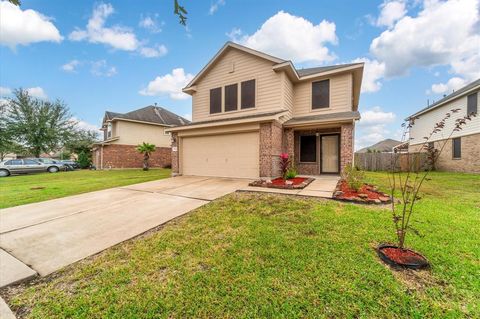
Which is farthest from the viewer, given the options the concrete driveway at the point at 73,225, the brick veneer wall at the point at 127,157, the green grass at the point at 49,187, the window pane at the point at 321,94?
the brick veneer wall at the point at 127,157

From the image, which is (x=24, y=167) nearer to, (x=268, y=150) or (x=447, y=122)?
(x=268, y=150)

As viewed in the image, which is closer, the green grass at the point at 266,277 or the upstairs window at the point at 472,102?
the green grass at the point at 266,277

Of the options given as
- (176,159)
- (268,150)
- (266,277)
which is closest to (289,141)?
(268,150)

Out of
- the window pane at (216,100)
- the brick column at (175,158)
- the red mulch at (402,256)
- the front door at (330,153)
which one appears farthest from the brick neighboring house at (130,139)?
the red mulch at (402,256)

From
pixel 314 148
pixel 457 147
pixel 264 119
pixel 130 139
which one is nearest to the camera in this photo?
pixel 264 119

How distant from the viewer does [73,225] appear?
3.94 m

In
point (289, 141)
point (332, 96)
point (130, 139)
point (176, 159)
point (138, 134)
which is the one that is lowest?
point (176, 159)

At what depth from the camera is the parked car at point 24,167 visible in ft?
51.8

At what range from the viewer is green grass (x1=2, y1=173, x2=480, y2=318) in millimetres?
1810

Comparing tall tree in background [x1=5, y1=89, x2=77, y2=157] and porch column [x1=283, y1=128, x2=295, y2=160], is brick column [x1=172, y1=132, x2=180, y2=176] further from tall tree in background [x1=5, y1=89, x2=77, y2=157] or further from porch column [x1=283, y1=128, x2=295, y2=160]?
tall tree in background [x1=5, y1=89, x2=77, y2=157]

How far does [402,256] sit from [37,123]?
3408 centimetres

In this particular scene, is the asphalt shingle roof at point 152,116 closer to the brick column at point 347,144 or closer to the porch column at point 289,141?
the porch column at point 289,141

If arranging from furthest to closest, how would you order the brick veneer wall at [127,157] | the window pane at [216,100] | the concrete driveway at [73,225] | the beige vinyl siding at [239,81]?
the brick veneer wall at [127,157] → the window pane at [216,100] → the beige vinyl siding at [239,81] → the concrete driveway at [73,225]

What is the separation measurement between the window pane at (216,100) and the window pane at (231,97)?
1.48 ft
